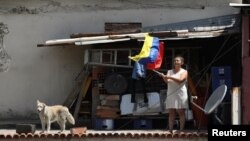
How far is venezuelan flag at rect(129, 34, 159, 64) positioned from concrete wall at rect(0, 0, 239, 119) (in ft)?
6.26

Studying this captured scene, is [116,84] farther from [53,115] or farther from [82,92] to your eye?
[53,115]

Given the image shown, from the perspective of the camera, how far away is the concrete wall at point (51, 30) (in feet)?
49.5

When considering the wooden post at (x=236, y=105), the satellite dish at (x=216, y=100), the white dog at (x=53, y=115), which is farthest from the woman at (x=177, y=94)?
the white dog at (x=53, y=115)

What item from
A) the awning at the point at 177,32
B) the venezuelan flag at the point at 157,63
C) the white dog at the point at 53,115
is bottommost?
the white dog at the point at 53,115

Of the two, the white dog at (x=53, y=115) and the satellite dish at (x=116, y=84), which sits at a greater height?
the satellite dish at (x=116, y=84)

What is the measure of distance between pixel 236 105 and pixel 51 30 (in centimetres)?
519

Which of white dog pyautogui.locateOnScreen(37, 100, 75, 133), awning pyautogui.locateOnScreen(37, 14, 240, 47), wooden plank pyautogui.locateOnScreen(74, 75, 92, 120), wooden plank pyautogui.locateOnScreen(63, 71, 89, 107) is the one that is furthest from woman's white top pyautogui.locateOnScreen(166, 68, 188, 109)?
wooden plank pyautogui.locateOnScreen(63, 71, 89, 107)

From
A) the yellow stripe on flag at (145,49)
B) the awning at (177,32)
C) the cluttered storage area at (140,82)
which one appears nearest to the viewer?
the yellow stripe on flag at (145,49)

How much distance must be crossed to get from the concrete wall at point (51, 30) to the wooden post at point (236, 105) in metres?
3.19

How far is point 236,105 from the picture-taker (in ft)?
40.8

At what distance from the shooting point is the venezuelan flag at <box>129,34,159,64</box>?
12953mm

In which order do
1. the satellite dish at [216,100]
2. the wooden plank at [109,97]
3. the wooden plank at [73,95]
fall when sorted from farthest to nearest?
the wooden plank at [73,95], the wooden plank at [109,97], the satellite dish at [216,100]

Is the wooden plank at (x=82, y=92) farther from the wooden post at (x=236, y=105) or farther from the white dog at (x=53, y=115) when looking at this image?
the wooden post at (x=236, y=105)

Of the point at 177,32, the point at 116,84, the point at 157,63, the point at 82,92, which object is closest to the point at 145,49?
the point at 157,63
